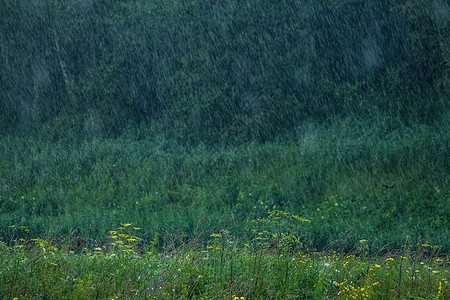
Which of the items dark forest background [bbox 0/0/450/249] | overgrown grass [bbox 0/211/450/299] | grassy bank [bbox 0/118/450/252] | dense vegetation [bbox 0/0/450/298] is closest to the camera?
overgrown grass [bbox 0/211/450/299]

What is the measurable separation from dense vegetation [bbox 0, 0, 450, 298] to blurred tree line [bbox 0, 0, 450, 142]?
7 cm

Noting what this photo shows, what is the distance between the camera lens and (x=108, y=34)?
77.8ft

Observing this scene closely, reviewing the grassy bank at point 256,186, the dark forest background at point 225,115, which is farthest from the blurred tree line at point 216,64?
the grassy bank at point 256,186

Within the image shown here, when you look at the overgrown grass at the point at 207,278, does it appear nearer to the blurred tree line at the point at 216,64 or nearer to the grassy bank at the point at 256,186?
the grassy bank at the point at 256,186

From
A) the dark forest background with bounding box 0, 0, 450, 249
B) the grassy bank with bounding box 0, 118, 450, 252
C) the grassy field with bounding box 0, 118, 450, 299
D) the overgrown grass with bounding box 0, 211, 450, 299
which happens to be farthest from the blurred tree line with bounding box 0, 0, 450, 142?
the overgrown grass with bounding box 0, 211, 450, 299

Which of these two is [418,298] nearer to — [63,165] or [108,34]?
[63,165]

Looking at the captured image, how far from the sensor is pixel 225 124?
1839cm

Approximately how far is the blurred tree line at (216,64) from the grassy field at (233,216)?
1.50m

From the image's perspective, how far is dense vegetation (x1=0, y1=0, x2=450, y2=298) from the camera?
10109 millimetres

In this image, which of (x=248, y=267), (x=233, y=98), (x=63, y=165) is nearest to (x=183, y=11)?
(x=233, y=98)

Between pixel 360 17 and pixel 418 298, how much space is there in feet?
56.0

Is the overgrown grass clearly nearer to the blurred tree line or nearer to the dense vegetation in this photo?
the dense vegetation

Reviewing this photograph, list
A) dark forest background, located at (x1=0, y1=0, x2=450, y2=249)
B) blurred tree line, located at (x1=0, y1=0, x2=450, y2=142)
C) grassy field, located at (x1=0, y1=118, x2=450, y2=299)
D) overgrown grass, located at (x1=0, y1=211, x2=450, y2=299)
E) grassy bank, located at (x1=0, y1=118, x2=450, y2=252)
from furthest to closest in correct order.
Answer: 1. blurred tree line, located at (x1=0, y1=0, x2=450, y2=142)
2. dark forest background, located at (x1=0, y1=0, x2=450, y2=249)
3. grassy bank, located at (x1=0, y1=118, x2=450, y2=252)
4. grassy field, located at (x1=0, y1=118, x2=450, y2=299)
5. overgrown grass, located at (x1=0, y1=211, x2=450, y2=299)

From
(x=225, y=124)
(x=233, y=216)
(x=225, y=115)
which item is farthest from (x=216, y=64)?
(x=233, y=216)
